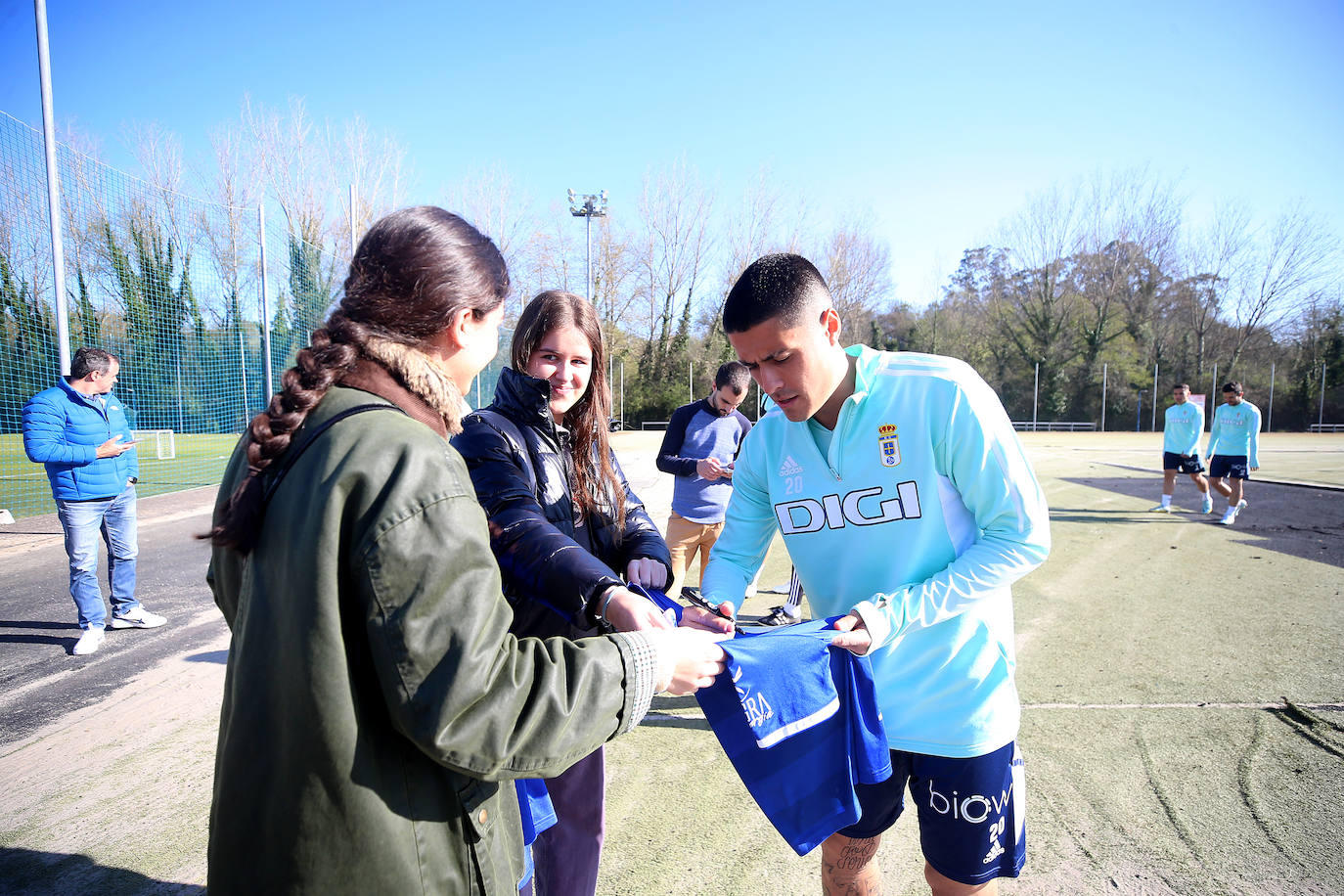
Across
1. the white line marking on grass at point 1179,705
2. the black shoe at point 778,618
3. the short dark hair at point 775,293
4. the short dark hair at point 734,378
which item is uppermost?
the short dark hair at point 775,293

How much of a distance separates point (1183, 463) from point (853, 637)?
1190 cm

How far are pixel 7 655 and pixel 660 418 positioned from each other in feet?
106

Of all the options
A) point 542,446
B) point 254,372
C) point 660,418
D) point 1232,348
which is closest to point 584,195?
point 660,418

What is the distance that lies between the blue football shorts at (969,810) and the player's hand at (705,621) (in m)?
0.59

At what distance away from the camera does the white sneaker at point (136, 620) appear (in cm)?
566

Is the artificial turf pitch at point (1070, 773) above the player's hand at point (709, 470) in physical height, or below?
below

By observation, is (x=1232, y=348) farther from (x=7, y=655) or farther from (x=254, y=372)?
(x=7, y=655)

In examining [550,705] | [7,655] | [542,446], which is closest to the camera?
[550,705]

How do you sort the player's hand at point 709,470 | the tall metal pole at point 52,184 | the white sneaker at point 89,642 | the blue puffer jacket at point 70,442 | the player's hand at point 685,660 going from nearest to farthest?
the player's hand at point 685,660, the white sneaker at point 89,642, the blue puffer jacket at point 70,442, the player's hand at point 709,470, the tall metal pole at point 52,184

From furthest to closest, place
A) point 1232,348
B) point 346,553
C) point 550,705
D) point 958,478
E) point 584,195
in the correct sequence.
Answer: point 1232,348, point 584,195, point 958,478, point 550,705, point 346,553

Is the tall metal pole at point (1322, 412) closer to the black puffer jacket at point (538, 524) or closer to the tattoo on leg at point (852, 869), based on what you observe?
the tattoo on leg at point (852, 869)

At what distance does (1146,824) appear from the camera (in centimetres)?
298

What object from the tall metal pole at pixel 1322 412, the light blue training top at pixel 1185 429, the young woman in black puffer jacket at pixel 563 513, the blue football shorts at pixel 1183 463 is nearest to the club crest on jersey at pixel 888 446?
the young woman in black puffer jacket at pixel 563 513

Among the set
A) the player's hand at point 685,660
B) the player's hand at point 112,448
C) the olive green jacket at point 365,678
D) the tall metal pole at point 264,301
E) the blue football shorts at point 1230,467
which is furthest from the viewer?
the tall metal pole at point 264,301
